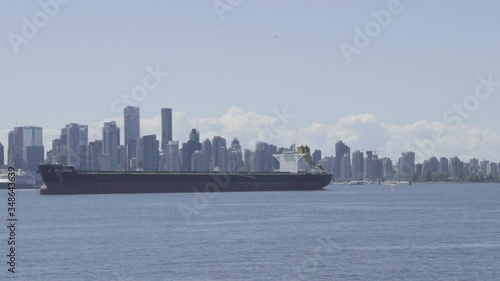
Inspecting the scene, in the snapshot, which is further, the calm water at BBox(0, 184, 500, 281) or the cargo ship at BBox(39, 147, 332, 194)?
the cargo ship at BBox(39, 147, 332, 194)

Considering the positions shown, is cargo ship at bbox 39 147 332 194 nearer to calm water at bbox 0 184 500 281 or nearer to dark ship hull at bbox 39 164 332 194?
dark ship hull at bbox 39 164 332 194

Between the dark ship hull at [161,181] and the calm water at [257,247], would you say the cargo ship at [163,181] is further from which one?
the calm water at [257,247]

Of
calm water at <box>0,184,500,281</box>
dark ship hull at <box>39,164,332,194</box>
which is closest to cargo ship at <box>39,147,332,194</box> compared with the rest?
dark ship hull at <box>39,164,332,194</box>

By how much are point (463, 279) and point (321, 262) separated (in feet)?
28.5

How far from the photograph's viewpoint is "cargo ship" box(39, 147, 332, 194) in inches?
5448

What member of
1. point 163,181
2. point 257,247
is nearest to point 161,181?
point 163,181

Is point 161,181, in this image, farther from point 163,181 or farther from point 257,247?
point 257,247

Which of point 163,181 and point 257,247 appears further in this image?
point 163,181

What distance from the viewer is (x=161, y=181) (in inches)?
5758

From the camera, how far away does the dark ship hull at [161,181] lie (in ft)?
454

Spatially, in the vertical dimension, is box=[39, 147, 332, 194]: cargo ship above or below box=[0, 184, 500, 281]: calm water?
above

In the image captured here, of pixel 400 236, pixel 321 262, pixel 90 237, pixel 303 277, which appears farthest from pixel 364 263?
pixel 90 237

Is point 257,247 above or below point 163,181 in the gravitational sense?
below

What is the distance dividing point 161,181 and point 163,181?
35 centimetres
